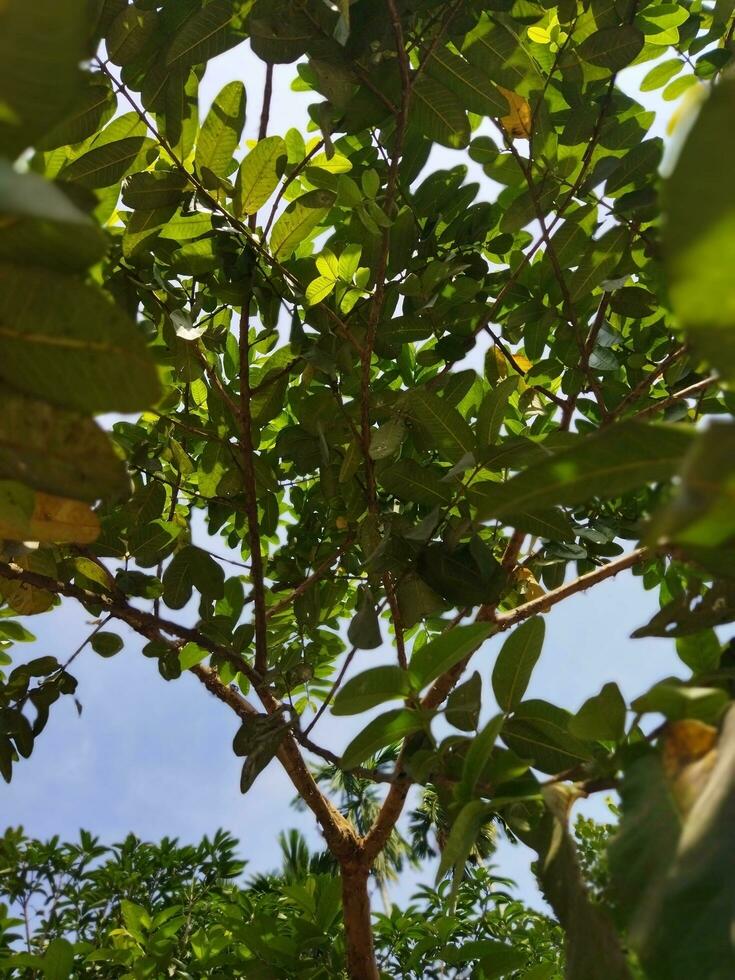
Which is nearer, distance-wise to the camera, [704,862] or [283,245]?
[704,862]

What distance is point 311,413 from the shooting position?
1.39 metres

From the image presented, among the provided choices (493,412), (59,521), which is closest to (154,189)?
(493,412)

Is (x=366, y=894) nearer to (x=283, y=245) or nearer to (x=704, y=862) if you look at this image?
(x=283, y=245)

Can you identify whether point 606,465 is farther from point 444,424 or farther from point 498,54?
point 498,54

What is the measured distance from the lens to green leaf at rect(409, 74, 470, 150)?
46.1 inches

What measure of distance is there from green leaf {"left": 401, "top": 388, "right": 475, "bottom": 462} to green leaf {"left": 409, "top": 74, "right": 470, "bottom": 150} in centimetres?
38

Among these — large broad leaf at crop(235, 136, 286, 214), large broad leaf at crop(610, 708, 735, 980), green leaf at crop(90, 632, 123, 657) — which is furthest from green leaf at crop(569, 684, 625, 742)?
green leaf at crop(90, 632, 123, 657)

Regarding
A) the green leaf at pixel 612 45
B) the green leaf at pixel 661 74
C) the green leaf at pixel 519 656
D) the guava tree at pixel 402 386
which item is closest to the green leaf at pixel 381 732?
the guava tree at pixel 402 386

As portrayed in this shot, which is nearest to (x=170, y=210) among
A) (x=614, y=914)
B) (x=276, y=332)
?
(x=276, y=332)

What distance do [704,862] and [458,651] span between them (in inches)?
12.5

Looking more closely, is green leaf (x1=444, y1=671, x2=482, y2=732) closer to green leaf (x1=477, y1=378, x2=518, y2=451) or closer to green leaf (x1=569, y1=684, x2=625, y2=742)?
green leaf (x1=569, y1=684, x2=625, y2=742)

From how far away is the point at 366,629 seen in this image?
32.6 inches

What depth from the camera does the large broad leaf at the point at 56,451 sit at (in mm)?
443

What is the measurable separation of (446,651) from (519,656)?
15 cm
